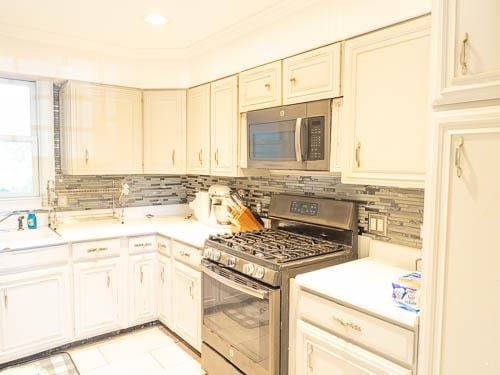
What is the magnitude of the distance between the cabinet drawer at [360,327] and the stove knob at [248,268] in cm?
30

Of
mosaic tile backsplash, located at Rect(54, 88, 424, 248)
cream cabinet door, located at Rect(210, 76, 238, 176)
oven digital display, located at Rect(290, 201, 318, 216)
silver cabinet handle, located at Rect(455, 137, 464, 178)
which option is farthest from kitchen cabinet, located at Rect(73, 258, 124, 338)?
silver cabinet handle, located at Rect(455, 137, 464, 178)

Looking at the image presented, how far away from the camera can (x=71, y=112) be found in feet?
9.72

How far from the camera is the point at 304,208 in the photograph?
2.43m

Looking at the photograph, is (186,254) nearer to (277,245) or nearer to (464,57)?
(277,245)

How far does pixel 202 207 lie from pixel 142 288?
84 centimetres

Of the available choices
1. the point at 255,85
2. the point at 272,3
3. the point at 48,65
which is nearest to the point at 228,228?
the point at 255,85

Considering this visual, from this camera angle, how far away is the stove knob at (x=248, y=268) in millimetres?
1932

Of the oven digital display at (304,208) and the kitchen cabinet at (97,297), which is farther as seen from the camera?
the kitchen cabinet at (97,297)

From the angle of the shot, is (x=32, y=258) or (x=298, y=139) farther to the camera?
(x=32, y=258)

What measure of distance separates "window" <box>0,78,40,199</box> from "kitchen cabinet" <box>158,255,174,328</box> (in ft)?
4.13

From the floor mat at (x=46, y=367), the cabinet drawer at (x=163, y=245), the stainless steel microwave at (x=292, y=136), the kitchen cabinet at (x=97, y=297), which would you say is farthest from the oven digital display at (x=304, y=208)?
the floor mat at (x=46, y=367)

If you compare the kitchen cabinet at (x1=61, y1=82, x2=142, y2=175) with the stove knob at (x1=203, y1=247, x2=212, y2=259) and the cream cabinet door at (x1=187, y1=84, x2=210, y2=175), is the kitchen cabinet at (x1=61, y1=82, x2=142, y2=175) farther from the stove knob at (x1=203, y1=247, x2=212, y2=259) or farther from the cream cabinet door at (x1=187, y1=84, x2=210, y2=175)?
the stove knob at (x1=203, y1=247, x2=212, y2=259)

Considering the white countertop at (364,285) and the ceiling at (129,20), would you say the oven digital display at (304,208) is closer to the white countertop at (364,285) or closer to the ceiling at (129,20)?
the white countertop at (364,285)

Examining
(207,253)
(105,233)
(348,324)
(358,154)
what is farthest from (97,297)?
(358,154)
